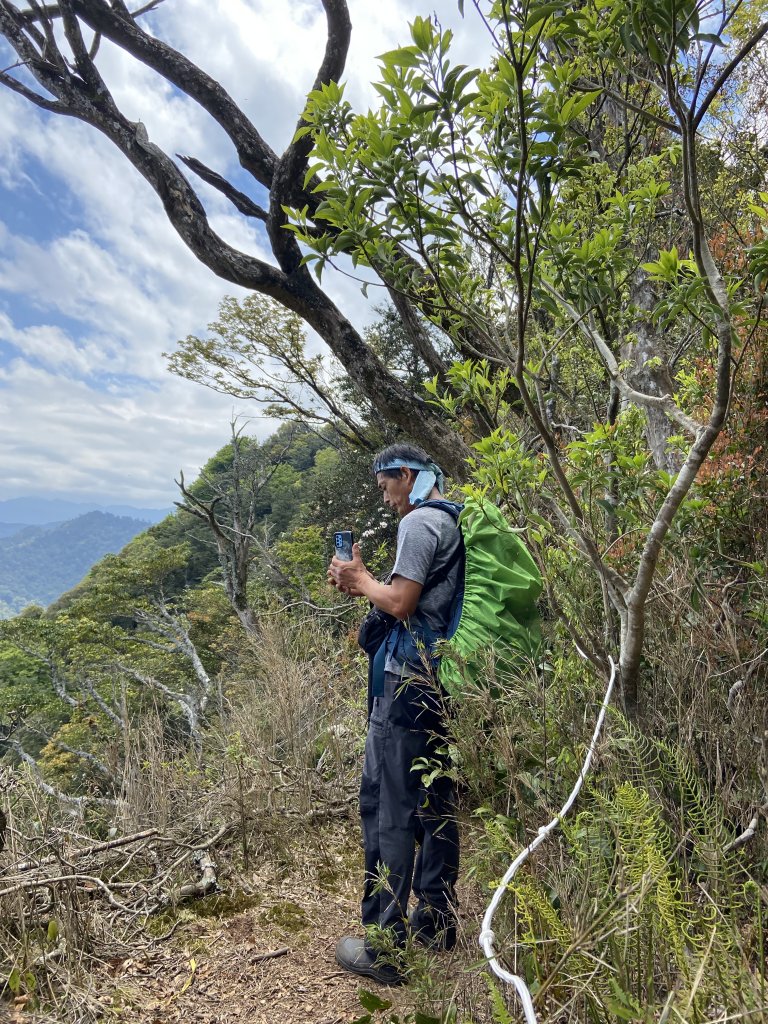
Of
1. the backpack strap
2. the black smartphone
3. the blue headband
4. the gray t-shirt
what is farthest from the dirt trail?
the blue headband

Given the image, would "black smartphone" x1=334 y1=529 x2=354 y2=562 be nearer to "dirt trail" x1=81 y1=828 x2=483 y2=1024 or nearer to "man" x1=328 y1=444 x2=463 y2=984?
"man" x1=328 y1=444 x2=463 y2=984

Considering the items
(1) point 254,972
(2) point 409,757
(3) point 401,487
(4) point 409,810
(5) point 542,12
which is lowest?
(1) point 254,972

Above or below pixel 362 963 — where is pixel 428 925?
above

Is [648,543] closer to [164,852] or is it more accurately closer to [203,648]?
[164,852]

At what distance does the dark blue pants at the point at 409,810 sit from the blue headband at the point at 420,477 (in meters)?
0.64

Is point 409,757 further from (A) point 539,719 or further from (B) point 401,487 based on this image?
(B) point 401,487

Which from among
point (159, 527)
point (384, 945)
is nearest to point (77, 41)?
point (384, 945)

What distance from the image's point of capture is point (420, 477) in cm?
Result: 226

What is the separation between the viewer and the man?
6.45 feet

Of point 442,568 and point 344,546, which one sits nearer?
point 442,568

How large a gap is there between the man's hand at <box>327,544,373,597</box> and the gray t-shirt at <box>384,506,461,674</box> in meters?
0.16

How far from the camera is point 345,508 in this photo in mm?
15383

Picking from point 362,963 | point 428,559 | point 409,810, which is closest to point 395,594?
point 428,559

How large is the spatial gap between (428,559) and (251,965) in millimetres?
1735
